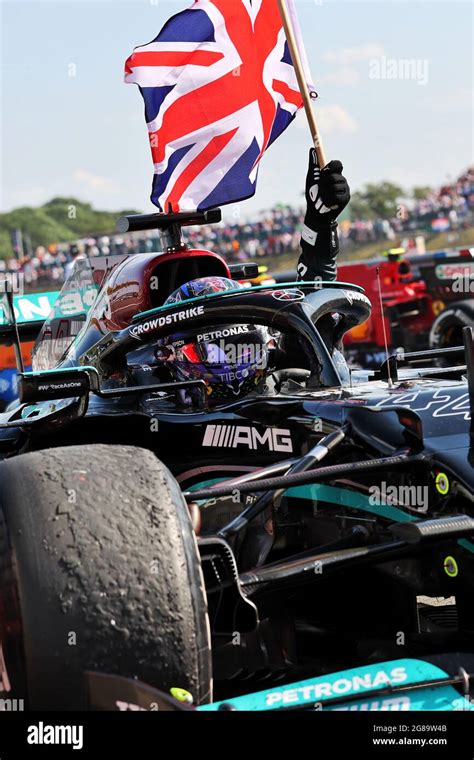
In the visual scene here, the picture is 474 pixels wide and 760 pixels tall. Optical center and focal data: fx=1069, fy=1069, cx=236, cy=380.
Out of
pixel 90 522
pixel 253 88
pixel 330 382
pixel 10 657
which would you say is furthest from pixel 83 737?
pixel 253 88

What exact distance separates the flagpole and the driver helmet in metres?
1.45

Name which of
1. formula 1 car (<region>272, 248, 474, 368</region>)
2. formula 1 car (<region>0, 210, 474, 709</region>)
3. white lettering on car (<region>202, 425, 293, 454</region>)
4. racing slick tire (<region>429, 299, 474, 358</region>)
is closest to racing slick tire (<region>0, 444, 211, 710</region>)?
formula 1 car (<region>0, 210, 474, 709</region>)

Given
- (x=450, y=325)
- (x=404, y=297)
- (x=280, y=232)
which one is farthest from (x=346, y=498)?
(x=280, y=232)

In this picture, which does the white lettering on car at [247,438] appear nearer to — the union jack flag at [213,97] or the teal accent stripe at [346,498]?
the teal accent stripe at [346,498]

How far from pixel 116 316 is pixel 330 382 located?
1.56 m

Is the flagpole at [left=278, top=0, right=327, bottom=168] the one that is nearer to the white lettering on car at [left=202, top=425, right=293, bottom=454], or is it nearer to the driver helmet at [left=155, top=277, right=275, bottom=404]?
the driver helmet at [left=155, top=277, right=275, bottom=404]

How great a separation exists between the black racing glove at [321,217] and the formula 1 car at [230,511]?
676 mm

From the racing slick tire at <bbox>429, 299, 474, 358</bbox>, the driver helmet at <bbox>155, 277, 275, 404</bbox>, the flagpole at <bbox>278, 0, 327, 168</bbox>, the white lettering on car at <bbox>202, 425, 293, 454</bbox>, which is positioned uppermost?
the flagpole at <bbox>278, 0, 327, 168</bbox>

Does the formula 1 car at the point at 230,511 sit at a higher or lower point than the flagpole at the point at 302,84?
lower

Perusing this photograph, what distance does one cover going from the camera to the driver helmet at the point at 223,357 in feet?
14.6

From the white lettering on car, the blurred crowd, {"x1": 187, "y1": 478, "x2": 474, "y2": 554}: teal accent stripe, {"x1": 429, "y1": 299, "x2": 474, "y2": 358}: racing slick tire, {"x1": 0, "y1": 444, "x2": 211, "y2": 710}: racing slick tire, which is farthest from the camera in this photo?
the blurred crowd

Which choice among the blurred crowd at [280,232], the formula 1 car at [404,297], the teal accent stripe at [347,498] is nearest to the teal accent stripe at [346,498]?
the teal accent stripe at [347,498]

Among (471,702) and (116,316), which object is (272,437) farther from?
(116,316)

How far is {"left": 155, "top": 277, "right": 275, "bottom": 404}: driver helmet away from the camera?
4.46m
